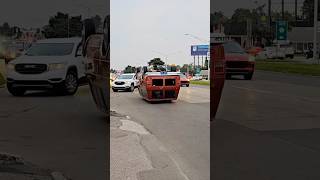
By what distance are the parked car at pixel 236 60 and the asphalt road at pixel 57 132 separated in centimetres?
190

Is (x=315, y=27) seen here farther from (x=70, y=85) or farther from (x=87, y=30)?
(x=70, y=85)

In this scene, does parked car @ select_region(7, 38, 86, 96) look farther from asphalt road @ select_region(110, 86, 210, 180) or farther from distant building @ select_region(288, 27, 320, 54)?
distant building @ select_region(288, 27, 320, 54)

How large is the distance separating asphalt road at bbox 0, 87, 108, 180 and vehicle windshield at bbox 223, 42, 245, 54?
187cm

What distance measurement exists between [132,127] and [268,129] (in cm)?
251

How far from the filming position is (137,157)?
663 centimetres

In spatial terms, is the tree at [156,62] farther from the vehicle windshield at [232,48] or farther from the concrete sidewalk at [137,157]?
the concrete sidewalk at [137,157]

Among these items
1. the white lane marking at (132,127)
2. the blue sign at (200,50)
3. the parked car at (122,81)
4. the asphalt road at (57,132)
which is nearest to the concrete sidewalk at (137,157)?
the white lane marking at (132,127)

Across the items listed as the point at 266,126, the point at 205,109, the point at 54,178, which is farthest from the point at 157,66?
the point at 54,178

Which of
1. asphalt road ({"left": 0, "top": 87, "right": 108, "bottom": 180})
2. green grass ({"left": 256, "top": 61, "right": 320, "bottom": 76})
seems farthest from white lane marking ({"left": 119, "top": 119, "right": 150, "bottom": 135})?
asphalt road ({"left": 0, "top": 87, "right": 108, "bottom": 180})

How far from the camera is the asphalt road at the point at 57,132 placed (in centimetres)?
563

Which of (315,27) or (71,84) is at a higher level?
(315,27)

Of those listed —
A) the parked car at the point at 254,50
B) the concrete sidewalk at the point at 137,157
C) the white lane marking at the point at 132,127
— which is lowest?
the concrete sidewalk at the point at 137,157

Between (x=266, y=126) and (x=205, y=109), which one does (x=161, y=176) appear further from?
(x=205, y=109)

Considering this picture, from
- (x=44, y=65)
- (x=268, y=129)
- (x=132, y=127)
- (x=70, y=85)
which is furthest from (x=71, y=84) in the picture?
(x=268, y=129)
